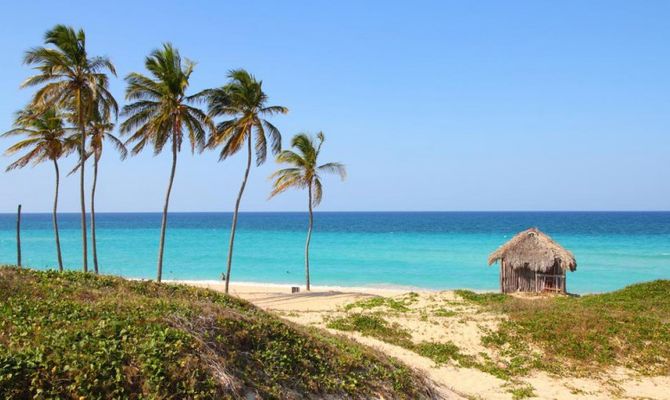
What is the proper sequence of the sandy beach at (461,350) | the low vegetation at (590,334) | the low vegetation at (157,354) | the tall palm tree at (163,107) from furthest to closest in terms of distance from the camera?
the tall palm tree at (163,107)
the low vegetation at (590,334)
the sandy beach at (461,350)
the low vegetation at (157,354)

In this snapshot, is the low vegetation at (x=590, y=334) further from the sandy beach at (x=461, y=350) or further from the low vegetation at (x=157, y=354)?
the low vegetation at (x=157, y=354)

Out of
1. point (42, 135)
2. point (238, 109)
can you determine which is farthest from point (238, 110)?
point (42, 135)

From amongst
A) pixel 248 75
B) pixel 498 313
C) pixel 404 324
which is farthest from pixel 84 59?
pixel 498 313

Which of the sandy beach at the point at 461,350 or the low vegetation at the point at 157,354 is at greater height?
the low vegetation at the point at 157,354

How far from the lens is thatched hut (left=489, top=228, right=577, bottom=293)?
75.8 ft

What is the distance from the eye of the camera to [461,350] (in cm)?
1364

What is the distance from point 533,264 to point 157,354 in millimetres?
20839

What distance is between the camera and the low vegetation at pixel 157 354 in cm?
567

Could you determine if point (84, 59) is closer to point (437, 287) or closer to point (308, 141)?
point (308, 141)

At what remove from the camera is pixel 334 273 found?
1524 inches

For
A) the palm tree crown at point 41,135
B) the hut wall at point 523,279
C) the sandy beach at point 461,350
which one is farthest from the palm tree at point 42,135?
the hut wall at point 523,279

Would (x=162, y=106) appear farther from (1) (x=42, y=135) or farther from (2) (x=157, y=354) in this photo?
(2) (x=157, y=354)

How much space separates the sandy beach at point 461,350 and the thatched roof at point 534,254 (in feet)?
12.0

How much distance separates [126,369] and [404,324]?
11.4 metres
